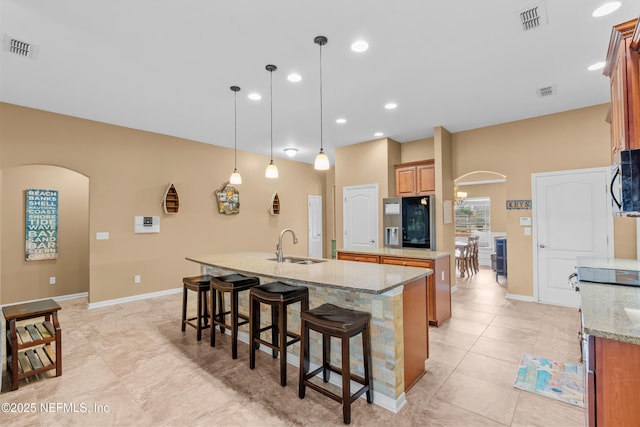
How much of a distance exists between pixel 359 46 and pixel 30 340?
12.8ft

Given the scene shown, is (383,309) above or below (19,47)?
below

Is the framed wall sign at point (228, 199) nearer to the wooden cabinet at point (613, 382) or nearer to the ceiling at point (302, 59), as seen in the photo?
the ceiling at point (302, 59)

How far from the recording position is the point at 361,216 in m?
6.03

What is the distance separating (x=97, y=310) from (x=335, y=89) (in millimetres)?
4780

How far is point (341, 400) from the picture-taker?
6.35 feet

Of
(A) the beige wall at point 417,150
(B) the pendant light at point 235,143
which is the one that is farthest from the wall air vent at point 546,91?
(B) the pendant light at point 235,143

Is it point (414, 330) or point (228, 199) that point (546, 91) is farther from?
point (228, 199)

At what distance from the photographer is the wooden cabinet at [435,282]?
3.54 metres

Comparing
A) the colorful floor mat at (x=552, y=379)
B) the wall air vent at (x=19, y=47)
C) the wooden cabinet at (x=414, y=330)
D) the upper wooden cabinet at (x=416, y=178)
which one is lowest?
the colorful floor mat at (x=552, y=379)

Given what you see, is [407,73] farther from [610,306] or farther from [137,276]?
[137,276]

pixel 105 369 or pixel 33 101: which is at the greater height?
pixel 33 101

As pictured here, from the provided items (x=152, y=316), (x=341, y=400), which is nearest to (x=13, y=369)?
(x=152, y=316)

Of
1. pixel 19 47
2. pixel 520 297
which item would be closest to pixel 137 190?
pixel 19 47

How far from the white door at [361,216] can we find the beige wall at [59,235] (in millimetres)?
5035
